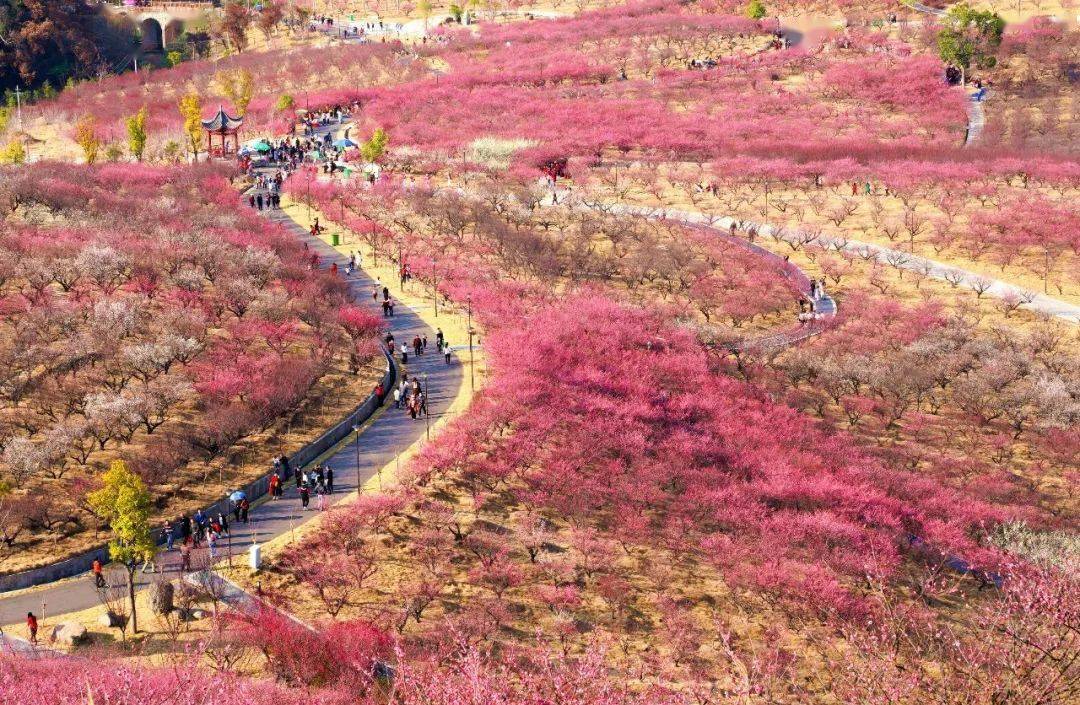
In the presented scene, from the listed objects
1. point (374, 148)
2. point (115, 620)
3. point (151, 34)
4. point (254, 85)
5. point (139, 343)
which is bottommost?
point (115, 620)

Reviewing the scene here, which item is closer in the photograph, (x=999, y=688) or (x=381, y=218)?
(x=999, y=688)

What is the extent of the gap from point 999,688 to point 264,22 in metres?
112

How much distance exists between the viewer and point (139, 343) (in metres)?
39.6

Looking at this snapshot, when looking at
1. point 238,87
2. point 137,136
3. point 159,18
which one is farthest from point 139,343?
point 159,18

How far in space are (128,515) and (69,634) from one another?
2702 mm

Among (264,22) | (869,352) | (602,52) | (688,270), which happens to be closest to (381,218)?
(688,270)

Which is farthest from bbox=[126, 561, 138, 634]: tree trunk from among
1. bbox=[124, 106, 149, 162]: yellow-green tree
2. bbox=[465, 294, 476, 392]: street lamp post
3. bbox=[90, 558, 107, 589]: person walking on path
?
bbox=[124, 106, 149, 162]: yellow-green tree

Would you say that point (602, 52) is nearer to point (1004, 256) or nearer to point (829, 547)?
point (1004, 256)

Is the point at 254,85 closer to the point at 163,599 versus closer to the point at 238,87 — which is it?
the point at 238,87

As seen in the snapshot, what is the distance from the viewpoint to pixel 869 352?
150ft

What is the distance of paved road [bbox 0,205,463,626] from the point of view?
90.4 feet

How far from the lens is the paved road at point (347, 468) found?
2755 cm

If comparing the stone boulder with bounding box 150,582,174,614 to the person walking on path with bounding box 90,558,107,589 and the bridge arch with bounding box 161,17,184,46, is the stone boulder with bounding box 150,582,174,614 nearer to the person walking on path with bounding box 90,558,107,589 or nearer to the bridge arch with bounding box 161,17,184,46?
the person walking on path with bounding box 90,558,107,589

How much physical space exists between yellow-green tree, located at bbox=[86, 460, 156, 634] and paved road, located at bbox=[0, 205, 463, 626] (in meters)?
1.66
